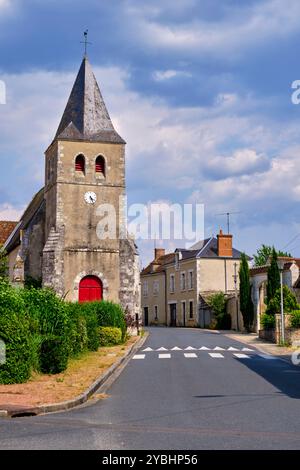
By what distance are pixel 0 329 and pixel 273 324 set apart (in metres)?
18.6

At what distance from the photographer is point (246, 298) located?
42.8m

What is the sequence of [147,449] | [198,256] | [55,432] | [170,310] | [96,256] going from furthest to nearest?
[170,310]
[198,256]
[96,256]
[55,432]
[147,449]

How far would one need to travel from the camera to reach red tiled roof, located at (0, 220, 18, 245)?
142ft

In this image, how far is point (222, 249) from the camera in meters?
54.3

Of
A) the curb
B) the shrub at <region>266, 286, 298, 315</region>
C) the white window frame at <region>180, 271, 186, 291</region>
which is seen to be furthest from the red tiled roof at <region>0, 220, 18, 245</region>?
the curb

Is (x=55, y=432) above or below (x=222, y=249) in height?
below

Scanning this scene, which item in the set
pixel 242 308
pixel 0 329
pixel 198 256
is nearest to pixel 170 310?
pixel 198 256

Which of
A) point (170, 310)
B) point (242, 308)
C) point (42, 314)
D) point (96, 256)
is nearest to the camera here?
point (42, 314)

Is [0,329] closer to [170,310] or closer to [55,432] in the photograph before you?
[55,432]

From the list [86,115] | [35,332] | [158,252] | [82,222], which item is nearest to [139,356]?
[35,332]

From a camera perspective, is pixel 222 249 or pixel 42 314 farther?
pixel 222 249

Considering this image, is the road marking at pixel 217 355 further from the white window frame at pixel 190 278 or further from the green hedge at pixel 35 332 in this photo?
the white window frame at pixel 190 278

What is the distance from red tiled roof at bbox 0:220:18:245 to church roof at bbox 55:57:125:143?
35.4 ft

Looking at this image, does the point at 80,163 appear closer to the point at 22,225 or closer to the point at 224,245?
the point at 22,225
